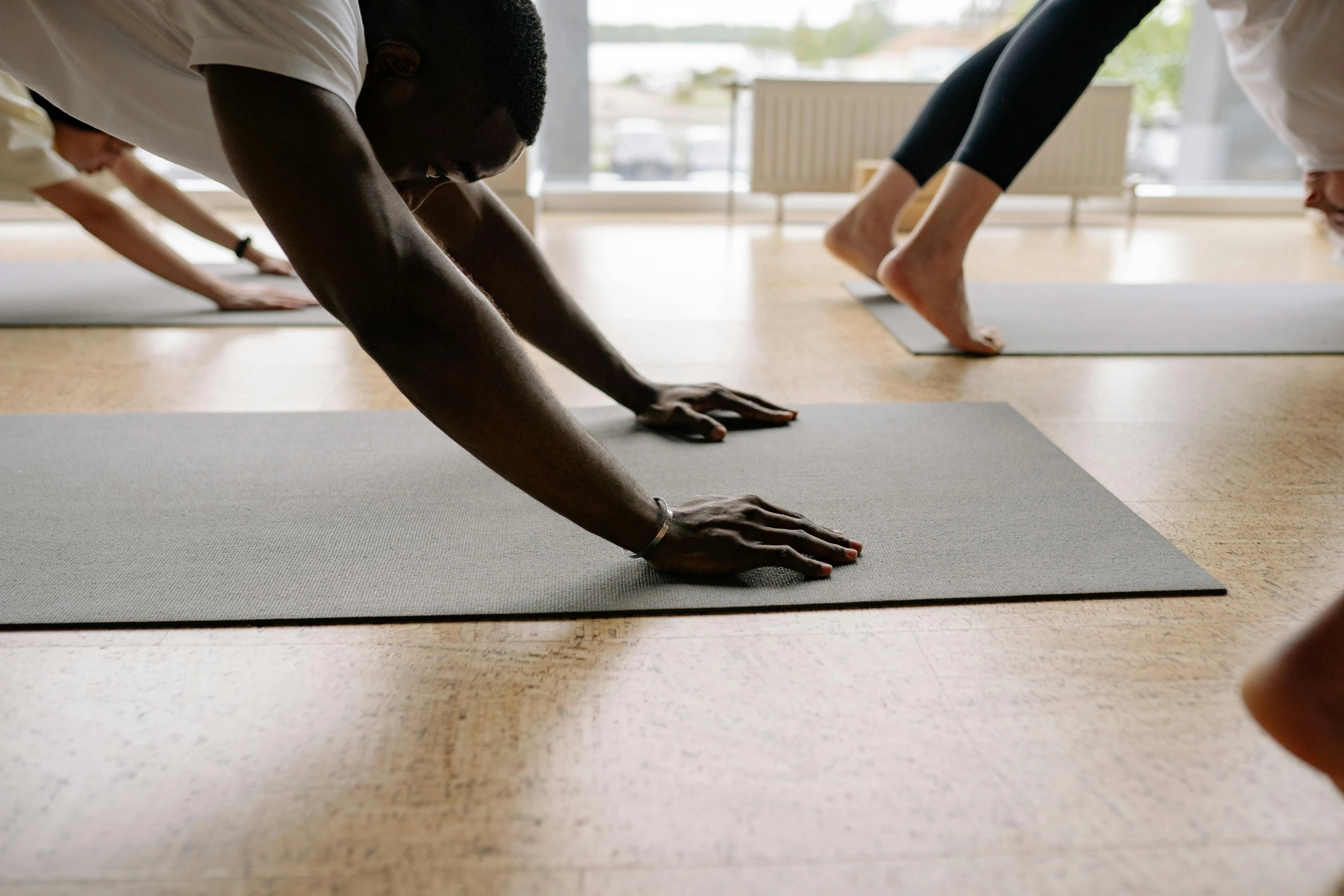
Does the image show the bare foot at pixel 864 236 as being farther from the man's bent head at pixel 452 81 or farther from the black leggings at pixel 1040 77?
the man's bent head at pixel 452 81

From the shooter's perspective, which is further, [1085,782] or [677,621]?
[677,621]

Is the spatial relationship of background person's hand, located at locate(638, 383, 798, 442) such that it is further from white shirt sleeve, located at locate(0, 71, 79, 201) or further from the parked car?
the parked car

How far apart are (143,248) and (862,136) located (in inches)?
129

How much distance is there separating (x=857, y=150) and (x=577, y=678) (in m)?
4.32

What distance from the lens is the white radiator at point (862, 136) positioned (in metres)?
4.77

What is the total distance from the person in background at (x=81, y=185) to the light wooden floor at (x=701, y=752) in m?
1.69

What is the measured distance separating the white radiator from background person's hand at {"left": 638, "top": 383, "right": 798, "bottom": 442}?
11.0ft

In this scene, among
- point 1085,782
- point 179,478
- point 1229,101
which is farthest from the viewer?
point 1229,101

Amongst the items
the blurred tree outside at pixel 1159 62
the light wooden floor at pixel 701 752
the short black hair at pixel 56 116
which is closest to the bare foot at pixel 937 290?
the light wooden floor at pixel 701 752

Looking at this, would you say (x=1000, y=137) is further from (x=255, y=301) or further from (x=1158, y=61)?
(x=1158, y=61)

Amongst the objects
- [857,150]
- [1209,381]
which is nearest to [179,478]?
[1209,381]

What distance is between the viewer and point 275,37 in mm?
779

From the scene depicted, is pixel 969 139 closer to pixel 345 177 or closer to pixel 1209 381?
pixel 1209 381

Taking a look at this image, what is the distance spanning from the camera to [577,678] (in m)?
0.89
